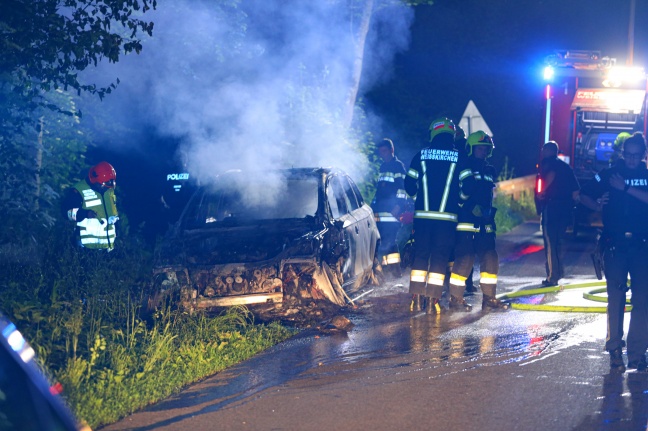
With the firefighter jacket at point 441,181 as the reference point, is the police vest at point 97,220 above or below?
below

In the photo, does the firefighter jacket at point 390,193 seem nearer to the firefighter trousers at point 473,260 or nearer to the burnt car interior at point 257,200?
the burnt car interior at point 257,200

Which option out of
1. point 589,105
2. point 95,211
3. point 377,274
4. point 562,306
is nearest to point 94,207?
point 95,211

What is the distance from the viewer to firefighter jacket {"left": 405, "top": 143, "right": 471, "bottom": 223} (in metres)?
9.44

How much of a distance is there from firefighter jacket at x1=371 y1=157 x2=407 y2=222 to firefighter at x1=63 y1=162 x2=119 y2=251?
3765mm

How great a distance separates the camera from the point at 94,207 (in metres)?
10.0

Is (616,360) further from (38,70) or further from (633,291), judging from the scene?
(38,70)

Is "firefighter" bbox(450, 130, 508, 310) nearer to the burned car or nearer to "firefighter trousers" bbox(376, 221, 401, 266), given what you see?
the burned car

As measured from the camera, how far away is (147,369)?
21.2 feet

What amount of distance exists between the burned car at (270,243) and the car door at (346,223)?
0.01m

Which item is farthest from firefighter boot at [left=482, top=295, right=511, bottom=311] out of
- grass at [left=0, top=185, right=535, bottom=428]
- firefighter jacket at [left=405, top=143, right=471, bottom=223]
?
grass at [left=0, top=185, right=535, bottom=428]

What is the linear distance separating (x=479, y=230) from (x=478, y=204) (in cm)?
30

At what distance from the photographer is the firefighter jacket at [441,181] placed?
9438 millimetres

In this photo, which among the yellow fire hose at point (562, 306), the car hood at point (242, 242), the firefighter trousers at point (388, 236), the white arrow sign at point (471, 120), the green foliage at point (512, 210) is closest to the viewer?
the car hood at point (242, 242)

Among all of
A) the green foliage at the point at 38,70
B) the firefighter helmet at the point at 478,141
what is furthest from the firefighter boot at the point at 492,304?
the green foliage at the point at 38,70
